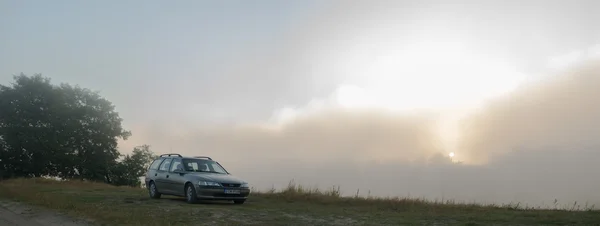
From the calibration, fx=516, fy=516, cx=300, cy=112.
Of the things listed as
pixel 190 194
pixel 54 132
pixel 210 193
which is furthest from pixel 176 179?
pixel 54 132

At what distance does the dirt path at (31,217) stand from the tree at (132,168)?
32984 mm

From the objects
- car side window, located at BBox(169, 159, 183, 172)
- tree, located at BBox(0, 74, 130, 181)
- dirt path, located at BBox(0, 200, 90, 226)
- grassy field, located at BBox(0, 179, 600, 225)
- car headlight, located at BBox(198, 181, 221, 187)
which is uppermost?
tree, located at BBox(0, 74, 130, 181)

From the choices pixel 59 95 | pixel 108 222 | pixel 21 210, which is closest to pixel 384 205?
pixel 108 222

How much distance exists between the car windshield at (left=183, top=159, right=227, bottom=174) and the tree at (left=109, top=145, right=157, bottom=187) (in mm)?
32863

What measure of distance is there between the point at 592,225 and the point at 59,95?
46.0m

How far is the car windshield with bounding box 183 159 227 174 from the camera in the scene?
60.3 feet

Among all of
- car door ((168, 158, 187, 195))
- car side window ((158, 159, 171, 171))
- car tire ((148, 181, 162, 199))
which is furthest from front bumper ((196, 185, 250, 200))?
car tire ((148, 181, 162, 199))

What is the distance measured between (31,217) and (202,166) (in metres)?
6.09

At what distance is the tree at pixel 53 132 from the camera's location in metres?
45.6

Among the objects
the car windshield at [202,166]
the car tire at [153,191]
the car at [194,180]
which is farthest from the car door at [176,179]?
the car tire at [153,191]

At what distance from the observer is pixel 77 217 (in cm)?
1344

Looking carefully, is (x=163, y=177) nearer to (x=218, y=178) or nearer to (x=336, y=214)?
(x=218, y=178)

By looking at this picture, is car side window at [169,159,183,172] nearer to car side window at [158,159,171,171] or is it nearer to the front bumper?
car side window at [158,159,171,171]

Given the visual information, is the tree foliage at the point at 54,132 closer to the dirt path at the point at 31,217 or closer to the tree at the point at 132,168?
the tree at the point at 132,168
